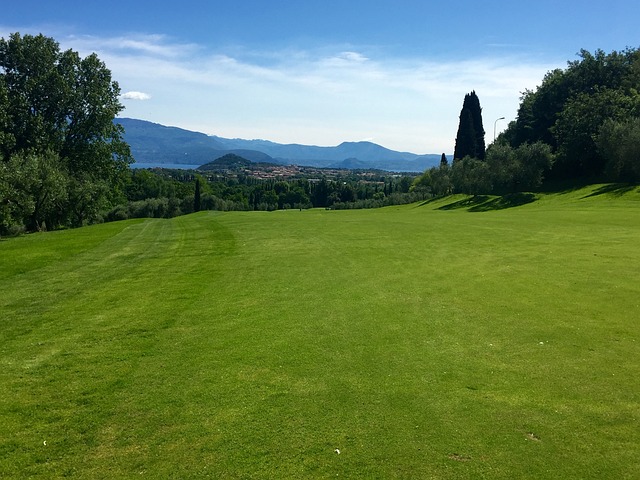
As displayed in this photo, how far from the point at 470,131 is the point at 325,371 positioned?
10962 centimetres

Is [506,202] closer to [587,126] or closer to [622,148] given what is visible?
[622,148]

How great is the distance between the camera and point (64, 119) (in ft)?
173

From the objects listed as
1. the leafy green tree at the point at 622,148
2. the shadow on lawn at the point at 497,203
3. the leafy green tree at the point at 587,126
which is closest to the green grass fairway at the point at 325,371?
the shadow on lawn at the point at 497,203

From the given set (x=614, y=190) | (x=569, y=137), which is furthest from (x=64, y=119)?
(x=569, y=137)

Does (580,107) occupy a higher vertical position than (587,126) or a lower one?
higher

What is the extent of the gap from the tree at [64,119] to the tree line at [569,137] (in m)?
49.9

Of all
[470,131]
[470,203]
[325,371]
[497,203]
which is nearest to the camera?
[325,371]

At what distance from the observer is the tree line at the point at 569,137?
60344 mm

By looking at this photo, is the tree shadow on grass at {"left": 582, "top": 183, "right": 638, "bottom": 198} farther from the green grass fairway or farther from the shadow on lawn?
the green grass fairway

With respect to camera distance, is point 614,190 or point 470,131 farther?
point 470,131

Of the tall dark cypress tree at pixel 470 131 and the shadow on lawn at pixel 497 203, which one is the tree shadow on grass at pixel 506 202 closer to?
the shadow on lawn at pixel 497 203

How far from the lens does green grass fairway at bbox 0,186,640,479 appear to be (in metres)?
5.91

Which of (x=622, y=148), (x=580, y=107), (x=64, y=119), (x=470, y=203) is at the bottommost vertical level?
(x=470, y=203)

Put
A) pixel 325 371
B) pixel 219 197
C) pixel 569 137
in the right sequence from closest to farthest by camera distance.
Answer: pixel 325 371 → pixel 569 137 → pixel 219 197
